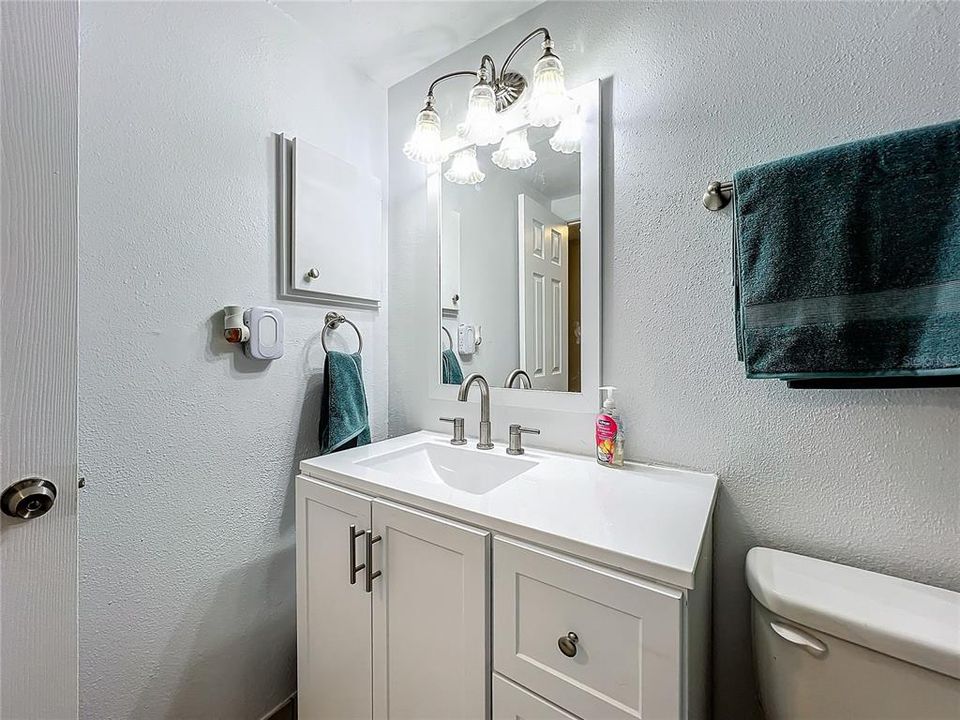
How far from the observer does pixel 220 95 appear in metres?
1.07

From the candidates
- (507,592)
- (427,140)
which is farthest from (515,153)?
(507,592)

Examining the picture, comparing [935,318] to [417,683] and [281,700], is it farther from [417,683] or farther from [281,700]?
[281,700]

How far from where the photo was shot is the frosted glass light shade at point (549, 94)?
3.40ft

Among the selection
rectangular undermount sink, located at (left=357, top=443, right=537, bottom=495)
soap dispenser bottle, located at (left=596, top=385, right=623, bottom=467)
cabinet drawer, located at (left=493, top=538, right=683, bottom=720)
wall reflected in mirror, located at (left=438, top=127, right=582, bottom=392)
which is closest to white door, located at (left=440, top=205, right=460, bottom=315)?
wall reflected in mirror, located at (left=438, top=127, right=582, bottom=392)

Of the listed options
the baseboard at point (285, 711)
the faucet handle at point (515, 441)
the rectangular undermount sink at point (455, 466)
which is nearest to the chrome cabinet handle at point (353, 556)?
the rectangular undermount sink at point (455, 466)

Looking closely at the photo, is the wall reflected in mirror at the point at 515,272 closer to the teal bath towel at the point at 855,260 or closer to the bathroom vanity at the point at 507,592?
the bathroom vanity at the point at 507,592

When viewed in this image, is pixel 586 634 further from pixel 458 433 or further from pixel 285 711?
pixel 285 711

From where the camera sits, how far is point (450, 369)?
4.58 feet

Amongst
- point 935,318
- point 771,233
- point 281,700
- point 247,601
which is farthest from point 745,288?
point 281,700

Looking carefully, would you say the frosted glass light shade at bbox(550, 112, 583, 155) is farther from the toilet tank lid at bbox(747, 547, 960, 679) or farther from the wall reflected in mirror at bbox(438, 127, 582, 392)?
the toilet tank lid at bbox(747, 547, 960, 679)

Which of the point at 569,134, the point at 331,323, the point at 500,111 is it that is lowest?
the point at 331,323

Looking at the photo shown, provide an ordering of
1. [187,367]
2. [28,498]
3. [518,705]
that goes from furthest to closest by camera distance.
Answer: [187,367] → [518,705] → [28,498]

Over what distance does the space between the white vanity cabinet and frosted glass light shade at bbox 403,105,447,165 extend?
40.1 inches

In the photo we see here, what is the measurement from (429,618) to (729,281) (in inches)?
37.9
